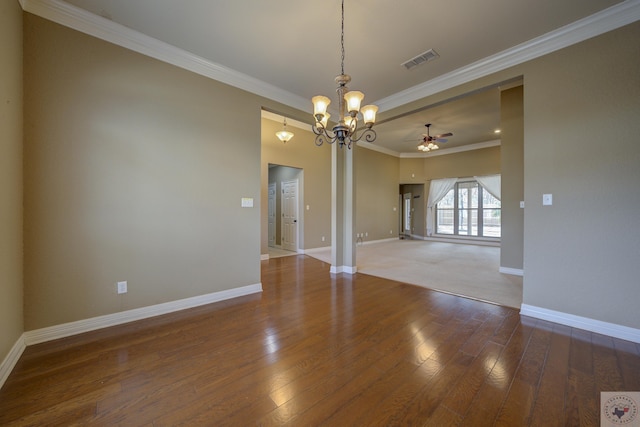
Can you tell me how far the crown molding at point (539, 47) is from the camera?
224 cm

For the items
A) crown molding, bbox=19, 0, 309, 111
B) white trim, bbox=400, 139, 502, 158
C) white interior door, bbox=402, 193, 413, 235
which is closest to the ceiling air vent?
crown molding, bbox=19, 0, 309, 111

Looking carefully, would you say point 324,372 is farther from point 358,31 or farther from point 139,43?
point 139,43

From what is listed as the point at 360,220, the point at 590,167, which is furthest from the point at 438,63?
the point at 360,220

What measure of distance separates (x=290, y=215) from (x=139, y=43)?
5.13m

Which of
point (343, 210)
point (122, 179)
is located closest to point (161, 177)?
point (122, 179)

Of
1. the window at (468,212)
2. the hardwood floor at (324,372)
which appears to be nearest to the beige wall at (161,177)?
the hardwood floor at (324,372)

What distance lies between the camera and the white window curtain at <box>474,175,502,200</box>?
312 inches

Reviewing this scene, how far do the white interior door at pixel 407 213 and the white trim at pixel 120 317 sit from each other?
8.61 m

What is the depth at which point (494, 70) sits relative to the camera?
2.99 meters

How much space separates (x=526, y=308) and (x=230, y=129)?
4233 millimetres

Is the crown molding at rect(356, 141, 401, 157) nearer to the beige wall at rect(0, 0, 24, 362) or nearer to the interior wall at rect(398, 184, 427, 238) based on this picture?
the interior wall at rect(398, 184, 427, 238)

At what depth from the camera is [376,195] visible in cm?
875

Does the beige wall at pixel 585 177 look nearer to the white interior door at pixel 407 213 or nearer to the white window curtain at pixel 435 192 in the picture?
the white window curtain at pixel 435 192

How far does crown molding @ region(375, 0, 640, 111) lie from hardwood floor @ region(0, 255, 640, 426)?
294 centimetres
